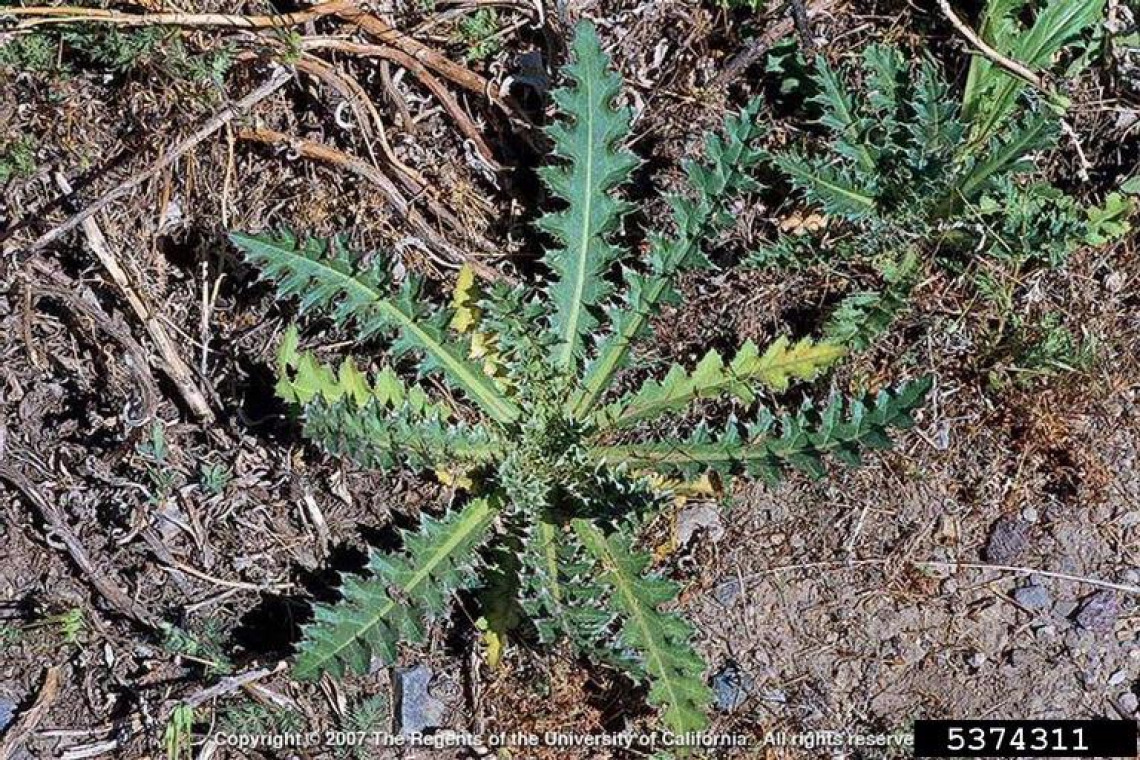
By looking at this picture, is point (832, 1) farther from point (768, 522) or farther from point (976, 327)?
point (768, 522)

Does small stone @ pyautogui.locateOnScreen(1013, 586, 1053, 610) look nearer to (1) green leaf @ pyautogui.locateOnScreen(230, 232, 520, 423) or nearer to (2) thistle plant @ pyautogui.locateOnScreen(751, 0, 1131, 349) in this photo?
(2) thistle plant @ pyautogui.locateOnScreen(751, 0, 1131, 349)

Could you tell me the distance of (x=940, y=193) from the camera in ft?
11.1

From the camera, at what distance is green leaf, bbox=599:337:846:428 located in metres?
3.33

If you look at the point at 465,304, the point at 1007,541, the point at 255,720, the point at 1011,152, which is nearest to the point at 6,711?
the point at 255,720

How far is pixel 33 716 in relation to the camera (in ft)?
11.4

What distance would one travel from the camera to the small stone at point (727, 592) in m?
3.46

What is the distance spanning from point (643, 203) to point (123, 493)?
1.69 metres

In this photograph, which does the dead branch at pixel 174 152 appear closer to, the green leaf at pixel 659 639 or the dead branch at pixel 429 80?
the dead branch at pixel 429 80

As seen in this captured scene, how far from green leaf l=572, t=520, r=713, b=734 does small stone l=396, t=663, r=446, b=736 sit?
24.0 inches

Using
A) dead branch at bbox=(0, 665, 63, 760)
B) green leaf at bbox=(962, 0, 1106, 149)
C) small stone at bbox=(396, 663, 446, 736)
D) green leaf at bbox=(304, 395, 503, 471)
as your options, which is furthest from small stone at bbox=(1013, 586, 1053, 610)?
dead branch at bbox=(0, 665, 63, 760)

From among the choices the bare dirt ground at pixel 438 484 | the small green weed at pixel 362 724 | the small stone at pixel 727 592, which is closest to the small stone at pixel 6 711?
the bare dirt ground at pixel 438 484

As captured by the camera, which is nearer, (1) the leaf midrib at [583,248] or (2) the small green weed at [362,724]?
(1) the leaf midrib at [583,248]

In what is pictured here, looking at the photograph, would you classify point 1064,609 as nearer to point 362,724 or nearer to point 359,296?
point 362,724

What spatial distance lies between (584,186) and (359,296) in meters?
0.67
